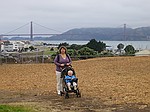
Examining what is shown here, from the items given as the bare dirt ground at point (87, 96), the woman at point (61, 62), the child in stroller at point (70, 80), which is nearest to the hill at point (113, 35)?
the bare dirt ground at point (87, 96)

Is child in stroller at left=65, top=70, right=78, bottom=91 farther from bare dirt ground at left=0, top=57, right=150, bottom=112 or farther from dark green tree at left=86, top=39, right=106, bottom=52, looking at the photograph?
dark green tree at left=86, top=39, right=106, bottom=52

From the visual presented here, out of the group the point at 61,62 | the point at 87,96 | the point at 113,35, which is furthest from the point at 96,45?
the point at 87,96

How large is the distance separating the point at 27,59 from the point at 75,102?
19.9 m

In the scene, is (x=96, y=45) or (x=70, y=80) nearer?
(x=70, y=80)

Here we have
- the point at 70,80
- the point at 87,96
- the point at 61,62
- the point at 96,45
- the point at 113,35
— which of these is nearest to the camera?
the point at 70,80

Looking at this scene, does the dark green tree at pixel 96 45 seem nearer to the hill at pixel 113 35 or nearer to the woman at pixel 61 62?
the hill at pixel 113 35

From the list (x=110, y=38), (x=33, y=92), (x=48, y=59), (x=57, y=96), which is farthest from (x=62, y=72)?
(x=110, y=38)

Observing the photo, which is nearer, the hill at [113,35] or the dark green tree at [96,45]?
the dark green tree at [96,45]

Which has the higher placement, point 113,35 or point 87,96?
point 113,35

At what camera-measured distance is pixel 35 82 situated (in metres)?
13.9

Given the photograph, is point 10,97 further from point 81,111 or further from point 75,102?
point 81,111

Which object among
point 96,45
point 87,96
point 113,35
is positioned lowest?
point 87,96

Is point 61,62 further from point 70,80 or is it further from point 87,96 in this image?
point 87,96

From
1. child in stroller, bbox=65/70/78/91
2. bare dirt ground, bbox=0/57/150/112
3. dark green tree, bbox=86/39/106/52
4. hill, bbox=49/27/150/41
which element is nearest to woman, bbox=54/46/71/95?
bare dirt ground, bbox=0/57/150/112
